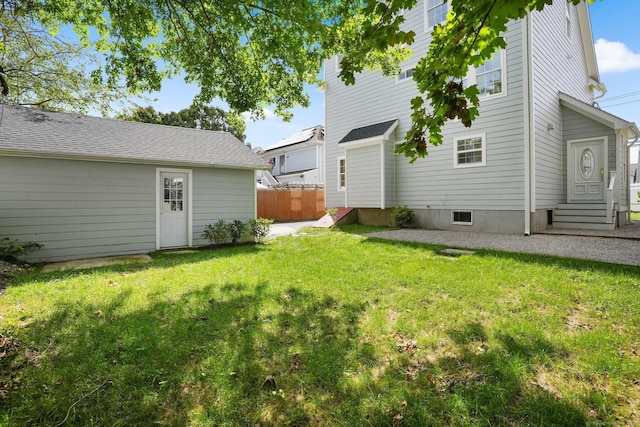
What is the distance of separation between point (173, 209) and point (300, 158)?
16.7m

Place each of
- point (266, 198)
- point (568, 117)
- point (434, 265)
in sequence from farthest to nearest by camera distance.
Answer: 1. point (266, 198)
2. point (568, 117)
3. point (434, 265)

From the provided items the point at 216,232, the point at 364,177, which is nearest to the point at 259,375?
the point at 216,232

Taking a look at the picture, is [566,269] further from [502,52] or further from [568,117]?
[568,117]

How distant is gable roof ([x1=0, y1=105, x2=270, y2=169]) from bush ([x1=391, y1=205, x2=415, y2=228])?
5.41 metres

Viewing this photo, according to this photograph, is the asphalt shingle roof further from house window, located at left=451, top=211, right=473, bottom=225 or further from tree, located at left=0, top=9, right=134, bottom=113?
tree, located at left=0, top=9, right=134, bottom=113

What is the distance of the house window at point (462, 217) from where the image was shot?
35.0 ft

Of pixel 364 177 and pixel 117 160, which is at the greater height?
pixel 364 177

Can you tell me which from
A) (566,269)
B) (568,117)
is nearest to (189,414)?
(566,269)

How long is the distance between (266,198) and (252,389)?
17.0 m

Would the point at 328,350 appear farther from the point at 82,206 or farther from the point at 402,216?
the point at 402,216

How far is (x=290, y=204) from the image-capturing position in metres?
19.9

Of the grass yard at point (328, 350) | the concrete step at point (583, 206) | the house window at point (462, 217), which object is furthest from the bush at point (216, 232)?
the concrete step at point (583, 206)

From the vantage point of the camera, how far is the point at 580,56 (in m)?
13.8

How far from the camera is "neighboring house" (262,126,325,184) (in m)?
23.3
